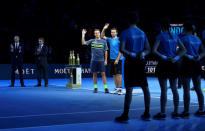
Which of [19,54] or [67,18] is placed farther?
[67,18]

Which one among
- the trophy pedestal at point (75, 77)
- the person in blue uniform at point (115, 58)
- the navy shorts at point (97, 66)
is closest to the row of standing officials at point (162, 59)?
the person in blue uniform at point (115, 58)

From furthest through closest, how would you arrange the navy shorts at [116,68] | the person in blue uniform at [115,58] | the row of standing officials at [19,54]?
the row of standing officials at [19,54]
the navy shorts at [116,68]
the person in blue uniform at [115,58]

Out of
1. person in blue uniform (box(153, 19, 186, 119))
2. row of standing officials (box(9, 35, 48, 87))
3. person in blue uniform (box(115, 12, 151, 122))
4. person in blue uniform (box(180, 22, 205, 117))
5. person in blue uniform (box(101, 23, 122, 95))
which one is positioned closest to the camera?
person in blue uniform (box(115, 12, 151, 122))

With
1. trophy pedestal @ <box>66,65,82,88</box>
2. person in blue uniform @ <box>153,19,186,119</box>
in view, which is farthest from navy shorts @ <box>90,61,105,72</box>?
person in blue uniform @ <box>153,19,186,119</box>

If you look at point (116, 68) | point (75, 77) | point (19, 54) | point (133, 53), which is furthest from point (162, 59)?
point (19, 54)

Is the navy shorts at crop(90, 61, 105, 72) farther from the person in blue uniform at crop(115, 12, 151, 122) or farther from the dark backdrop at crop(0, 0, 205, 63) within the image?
the dark backdrop at crop(0, 0, 205, 63)

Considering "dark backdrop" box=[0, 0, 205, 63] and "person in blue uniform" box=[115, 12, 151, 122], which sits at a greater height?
"dark backdrop" box=[0, 0, 205, 63]

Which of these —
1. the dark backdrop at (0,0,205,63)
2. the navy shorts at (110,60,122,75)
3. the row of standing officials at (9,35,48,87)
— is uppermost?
the dark backdrop at (0,0,205,63)

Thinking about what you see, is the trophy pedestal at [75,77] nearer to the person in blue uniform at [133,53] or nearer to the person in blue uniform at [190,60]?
the person in blue uniform at [190,60]

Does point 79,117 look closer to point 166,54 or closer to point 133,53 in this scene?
point 133,53

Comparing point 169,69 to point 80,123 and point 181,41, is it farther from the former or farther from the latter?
point 80,123

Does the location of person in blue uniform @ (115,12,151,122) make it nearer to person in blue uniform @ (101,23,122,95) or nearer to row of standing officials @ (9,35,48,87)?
person in blue uniform @ (101,23,122,95)

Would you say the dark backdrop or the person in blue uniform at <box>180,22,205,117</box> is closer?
the person in blue uniform at <box>180,22,205,117</box>

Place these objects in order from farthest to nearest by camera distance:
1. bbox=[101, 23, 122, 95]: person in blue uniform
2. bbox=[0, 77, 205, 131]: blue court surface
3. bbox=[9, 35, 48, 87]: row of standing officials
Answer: bbox=[9, 35, 48, 87]: row of standing officials → bbox=[101, 23, 122, 95]: person in blue uniform → bbox=[0, 77, 205, 131]: blue court surface
